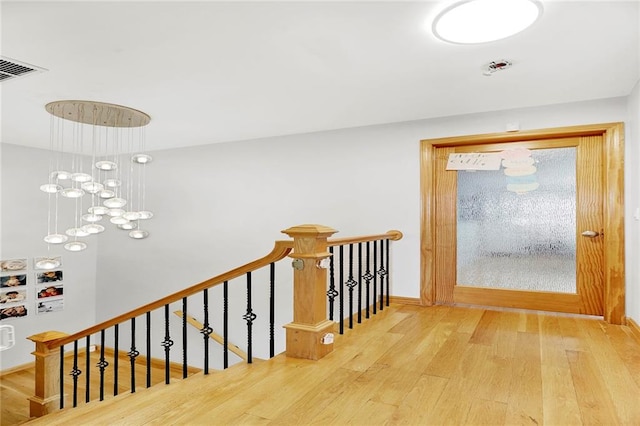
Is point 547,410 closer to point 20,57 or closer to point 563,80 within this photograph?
point 563,80

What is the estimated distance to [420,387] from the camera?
79.4 inches

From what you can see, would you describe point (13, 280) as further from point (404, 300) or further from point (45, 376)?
point (404, 300)

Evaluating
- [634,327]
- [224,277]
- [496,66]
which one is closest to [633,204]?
[634,327]

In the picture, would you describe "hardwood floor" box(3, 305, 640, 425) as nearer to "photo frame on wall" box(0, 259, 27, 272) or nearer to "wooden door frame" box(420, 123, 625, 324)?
"wooden door frame" box(420, 123, 625, 324)

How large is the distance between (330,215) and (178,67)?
2.24 meters

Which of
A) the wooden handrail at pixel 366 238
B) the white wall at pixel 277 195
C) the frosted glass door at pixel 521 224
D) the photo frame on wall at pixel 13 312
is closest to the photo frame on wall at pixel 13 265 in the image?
the photo frame on wall at pixel 13 312

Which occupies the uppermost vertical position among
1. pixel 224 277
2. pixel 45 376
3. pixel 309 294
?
pixel 224 277

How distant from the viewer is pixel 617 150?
317 centimetres

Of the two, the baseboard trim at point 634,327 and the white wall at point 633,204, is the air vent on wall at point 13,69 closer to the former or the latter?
the white wall at point 633,204

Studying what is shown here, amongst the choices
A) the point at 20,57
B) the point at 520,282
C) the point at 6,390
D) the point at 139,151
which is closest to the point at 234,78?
the point at 20,57

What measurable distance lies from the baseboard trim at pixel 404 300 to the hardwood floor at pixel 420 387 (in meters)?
0.92

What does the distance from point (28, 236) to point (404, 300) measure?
473cm

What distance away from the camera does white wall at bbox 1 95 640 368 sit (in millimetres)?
3758

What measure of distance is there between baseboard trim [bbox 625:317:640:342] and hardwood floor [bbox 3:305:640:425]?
0.04 m
